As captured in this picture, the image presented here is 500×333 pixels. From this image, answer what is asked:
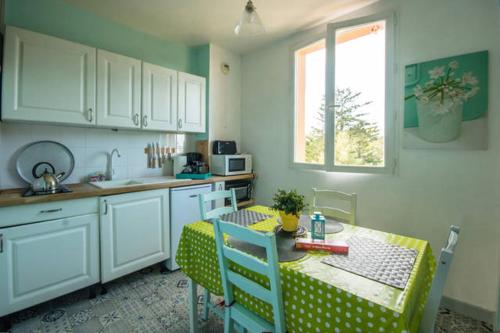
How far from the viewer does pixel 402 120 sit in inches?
A: 77.0

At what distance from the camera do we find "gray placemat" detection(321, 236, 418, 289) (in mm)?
884

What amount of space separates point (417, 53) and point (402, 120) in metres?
0.53

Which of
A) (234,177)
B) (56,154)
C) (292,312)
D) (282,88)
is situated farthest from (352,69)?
(56,154)

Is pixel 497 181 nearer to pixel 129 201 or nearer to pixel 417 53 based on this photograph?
pixel 417 53

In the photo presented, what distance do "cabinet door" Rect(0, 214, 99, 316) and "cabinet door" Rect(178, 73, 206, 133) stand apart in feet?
4.50

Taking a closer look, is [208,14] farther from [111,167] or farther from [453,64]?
[453,64]

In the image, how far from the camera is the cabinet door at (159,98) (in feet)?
7.84

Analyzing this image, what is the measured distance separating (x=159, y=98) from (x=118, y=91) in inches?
15.7

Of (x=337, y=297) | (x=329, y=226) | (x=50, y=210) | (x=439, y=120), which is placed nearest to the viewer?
(x=337, y=297)

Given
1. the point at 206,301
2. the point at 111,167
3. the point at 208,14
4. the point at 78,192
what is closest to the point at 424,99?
the point at 208,14

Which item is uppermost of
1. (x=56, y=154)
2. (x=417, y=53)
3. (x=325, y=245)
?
(x=417, y=53)

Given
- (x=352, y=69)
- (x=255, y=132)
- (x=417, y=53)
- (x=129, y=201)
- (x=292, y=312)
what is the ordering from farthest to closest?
(x=255, y=132), (x=352, y=69), (x=129, y=201), (x=417, y=53), (x=292, y=312)

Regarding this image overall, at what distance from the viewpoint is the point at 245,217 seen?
5.24 ft

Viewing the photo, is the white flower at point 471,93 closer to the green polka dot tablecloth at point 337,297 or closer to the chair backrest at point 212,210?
the green polka dot tablecloth at point 337,297
